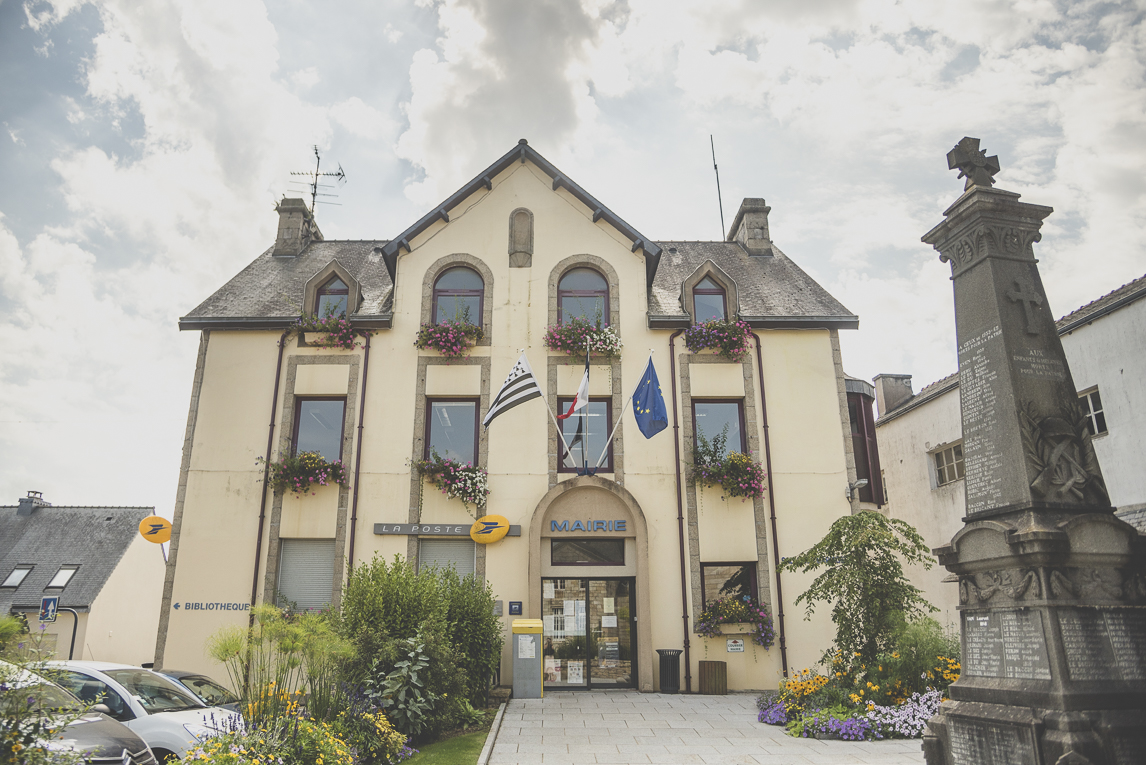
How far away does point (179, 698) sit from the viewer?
9492 mm

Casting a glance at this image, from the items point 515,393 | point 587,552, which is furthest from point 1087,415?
point 515,393

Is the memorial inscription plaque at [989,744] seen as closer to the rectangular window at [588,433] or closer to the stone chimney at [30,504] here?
the rectangular window at [588,433]

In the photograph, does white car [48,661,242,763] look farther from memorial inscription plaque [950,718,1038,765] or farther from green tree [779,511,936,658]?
green tree [779,511,936,658]

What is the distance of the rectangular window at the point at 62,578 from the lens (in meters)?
28.8

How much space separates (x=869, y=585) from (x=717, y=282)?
28.4 ft

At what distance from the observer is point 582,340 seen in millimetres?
16953

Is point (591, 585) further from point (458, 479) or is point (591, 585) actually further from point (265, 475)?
point (265, 475)

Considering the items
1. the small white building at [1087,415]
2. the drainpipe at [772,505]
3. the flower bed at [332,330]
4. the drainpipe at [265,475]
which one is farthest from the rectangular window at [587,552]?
the small white building at [1087,415]

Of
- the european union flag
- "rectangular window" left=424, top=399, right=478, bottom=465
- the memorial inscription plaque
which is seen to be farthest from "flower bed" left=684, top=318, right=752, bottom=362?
the memorial inscription plaque

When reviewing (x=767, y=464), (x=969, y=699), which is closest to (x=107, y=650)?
(x=767, y=464)

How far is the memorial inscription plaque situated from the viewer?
605cm

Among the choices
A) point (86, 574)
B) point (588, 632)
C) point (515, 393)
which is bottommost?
point (588, 632)

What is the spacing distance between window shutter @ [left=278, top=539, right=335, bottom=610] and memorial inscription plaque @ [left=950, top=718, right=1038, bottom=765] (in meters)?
12.5

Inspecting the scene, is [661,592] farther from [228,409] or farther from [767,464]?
[228,409]
